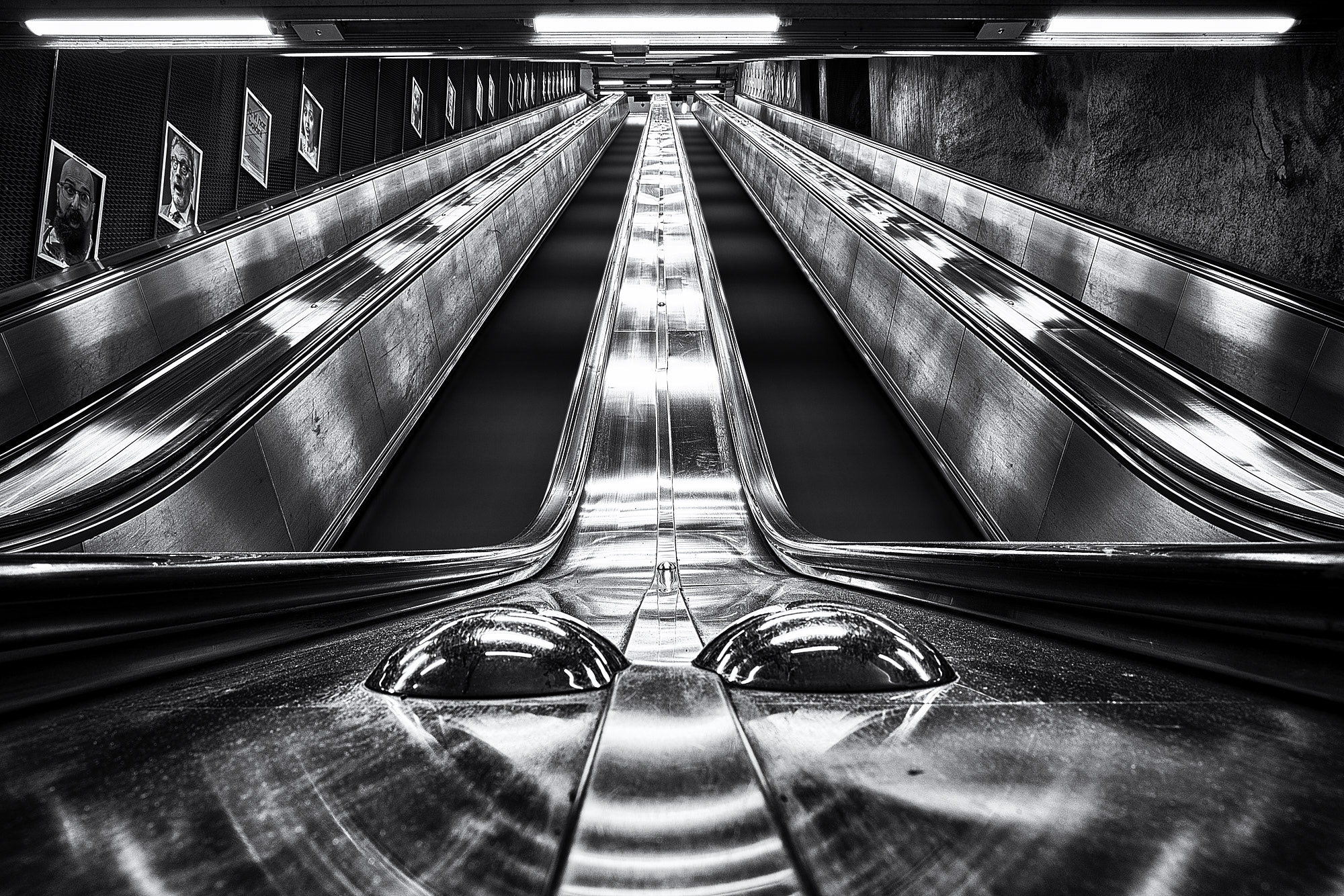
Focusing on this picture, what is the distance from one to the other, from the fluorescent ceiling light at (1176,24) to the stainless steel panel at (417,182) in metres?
9.27

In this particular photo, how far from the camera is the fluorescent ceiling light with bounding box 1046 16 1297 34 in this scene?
4801 millimetres

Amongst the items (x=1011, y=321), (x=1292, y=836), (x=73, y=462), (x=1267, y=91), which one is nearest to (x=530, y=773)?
(x=1292, y=836)

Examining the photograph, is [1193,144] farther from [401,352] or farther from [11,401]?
[11,401]

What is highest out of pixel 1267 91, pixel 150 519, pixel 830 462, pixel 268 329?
pixel 1267 91

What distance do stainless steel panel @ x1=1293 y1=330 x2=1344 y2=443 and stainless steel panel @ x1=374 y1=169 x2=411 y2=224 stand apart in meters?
9.88

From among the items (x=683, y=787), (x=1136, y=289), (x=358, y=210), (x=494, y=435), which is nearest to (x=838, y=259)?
(x=1136, y=289)

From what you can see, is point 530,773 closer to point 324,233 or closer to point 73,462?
point 73,462

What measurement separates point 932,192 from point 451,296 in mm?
7170

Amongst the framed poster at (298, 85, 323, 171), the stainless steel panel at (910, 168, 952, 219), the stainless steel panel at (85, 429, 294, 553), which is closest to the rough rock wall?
the stainless steel panel at (910, 168, 952, 219)

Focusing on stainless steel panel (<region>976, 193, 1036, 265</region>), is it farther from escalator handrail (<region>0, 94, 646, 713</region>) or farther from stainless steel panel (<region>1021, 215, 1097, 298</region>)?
escalator handrail (<region>0, 94, 646, 713</region>)

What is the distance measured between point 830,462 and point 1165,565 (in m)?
3.98

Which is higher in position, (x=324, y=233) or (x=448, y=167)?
(x=448, y=167)

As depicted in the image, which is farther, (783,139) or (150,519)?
(783,139)

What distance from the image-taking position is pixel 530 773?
3.69ft
